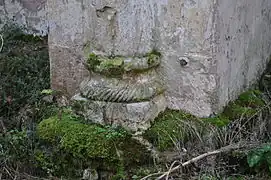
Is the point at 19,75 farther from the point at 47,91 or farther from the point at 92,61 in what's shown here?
the point at 92,61

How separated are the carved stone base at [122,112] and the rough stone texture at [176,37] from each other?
29 cm

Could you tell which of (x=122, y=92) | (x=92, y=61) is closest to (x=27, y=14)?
(x=92, y=61)

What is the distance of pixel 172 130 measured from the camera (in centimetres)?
471

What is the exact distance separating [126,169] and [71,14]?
150cm

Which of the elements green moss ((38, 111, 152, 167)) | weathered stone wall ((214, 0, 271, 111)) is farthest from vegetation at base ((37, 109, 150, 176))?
weathered stone wall ((214, 0, 271, 111))

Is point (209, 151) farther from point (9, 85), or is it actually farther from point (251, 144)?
point (9, 85)

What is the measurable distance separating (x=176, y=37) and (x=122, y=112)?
77 centimetres

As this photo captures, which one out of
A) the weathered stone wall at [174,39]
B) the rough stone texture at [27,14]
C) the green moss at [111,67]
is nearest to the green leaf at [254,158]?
the weathered stone wall at [174,39]

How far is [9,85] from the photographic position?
575 centimetres

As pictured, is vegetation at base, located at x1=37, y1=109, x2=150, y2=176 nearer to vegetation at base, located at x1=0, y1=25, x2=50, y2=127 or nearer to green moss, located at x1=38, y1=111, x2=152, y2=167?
green moss, located at x1=38, y1=111, x2=152, y2=167

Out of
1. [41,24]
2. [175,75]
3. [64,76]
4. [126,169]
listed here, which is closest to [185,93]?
[175,75]

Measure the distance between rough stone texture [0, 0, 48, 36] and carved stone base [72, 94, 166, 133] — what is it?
2.58 metres

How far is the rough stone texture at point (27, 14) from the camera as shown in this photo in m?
7.27

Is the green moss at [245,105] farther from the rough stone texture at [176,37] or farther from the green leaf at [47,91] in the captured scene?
the green leaf at [47,91]
